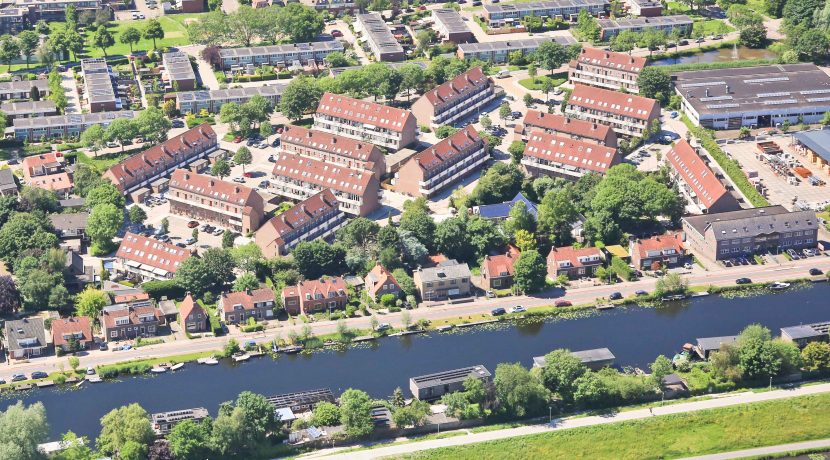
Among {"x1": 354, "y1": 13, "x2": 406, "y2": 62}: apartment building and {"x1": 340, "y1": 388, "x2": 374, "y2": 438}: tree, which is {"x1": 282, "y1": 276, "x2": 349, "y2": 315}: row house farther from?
{"x1": 354, "y1": 13, "x2": 406, "y2": 62}: apartment building

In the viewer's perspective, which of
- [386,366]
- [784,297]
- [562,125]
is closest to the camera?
[386,366]

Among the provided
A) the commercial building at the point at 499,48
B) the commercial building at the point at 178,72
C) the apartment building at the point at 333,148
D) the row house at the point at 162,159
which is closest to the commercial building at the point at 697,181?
the apartment building at the point at 333,148

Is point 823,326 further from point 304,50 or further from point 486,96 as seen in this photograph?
point 304,50

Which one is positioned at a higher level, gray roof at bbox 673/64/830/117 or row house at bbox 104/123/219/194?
gray roof at bbox 673/64/830/117

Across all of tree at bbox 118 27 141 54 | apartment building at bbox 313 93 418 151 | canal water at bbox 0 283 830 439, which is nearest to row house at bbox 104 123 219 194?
apartment building at bbox 313 93 418 151

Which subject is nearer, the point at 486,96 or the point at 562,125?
the point at 562,125

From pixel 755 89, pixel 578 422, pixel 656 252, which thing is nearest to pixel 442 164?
pixel 656 252

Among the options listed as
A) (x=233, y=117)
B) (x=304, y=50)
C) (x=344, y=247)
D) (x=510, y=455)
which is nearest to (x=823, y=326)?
(x=510, y=455)
